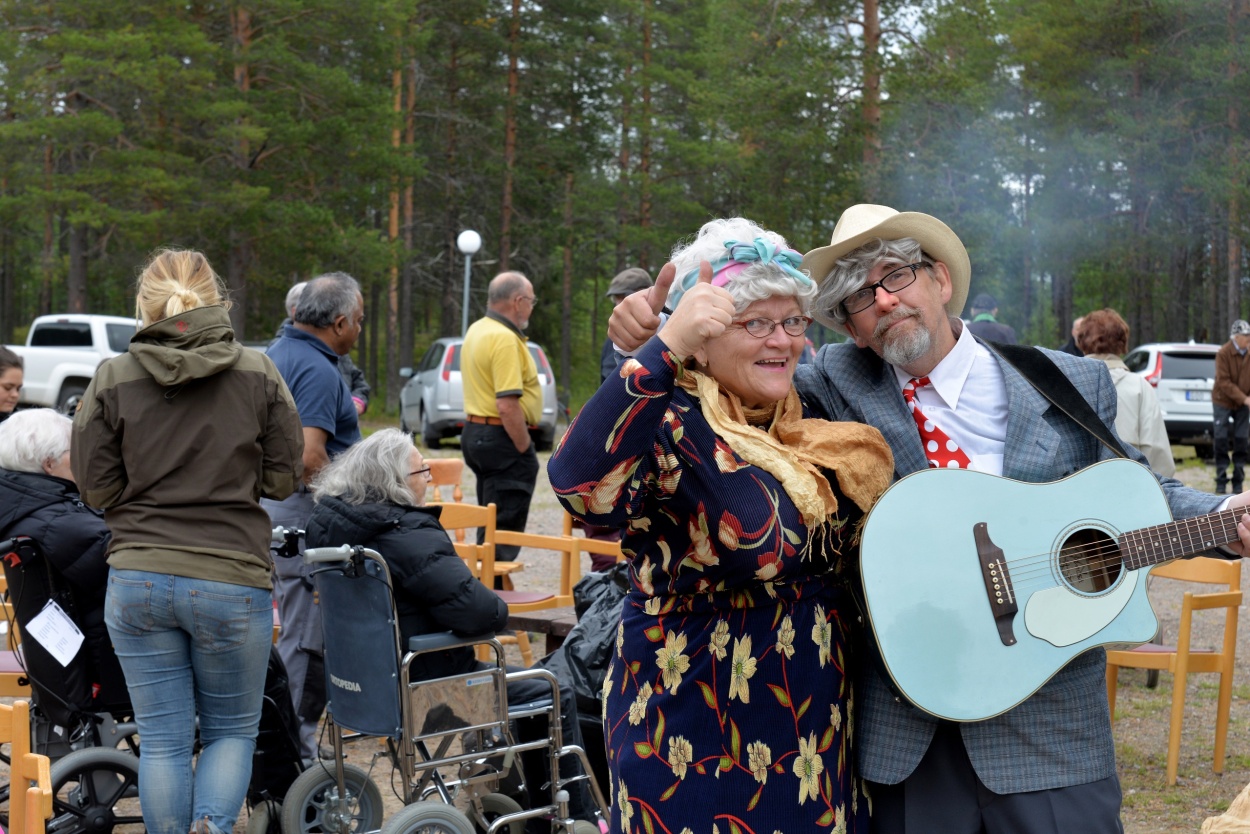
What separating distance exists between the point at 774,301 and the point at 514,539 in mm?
3843

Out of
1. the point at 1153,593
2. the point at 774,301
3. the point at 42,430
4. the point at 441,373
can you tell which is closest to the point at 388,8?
the point at 441,373

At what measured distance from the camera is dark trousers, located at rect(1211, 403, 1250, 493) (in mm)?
12938

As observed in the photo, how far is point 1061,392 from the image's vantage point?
2195 mm

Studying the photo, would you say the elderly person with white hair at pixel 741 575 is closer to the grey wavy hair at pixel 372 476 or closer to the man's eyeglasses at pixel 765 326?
the man's eyeglasses at pixel 765 326

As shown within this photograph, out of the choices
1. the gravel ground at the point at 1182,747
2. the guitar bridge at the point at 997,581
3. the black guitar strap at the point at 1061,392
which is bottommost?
the gravel ground at the point at 1182,747

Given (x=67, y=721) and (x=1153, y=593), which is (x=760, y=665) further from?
(x=1153, y=593)

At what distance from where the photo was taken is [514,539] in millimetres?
5758

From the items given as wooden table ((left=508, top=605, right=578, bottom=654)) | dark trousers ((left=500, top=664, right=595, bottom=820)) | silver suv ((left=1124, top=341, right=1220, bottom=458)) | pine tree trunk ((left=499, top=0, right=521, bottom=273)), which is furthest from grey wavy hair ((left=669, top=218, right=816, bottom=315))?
pine tree trunk ((left=499, top=0, right=521, bottom=273))

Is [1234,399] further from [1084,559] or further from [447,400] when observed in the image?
[1084,559]

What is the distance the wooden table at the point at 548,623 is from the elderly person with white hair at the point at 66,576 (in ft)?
5.00

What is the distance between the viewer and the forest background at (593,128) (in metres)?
21.7

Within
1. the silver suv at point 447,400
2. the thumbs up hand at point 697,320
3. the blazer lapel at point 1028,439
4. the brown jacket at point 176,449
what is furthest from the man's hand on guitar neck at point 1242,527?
the silver suv at point 447,400

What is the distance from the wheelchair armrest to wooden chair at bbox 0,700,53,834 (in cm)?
155

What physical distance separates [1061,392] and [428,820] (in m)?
2.31
